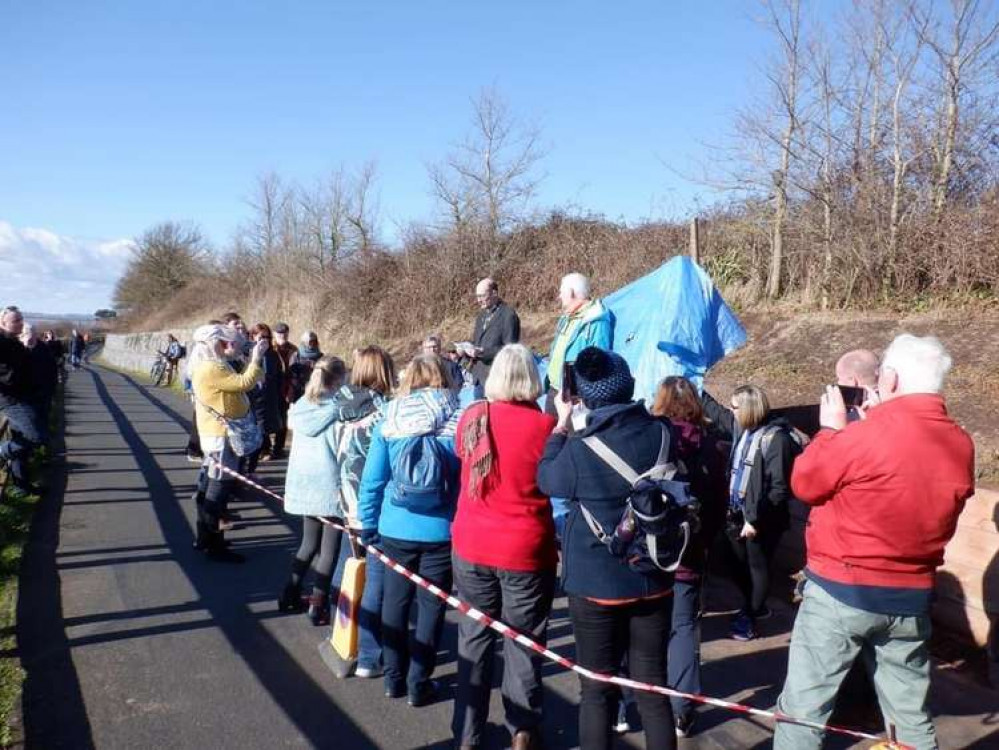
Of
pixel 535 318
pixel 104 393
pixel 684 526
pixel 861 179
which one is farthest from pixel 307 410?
pixel 104 393

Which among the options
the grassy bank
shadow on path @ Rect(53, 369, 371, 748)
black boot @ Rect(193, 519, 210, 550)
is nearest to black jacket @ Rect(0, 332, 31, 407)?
the grassy bank

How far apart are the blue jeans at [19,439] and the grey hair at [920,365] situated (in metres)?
8.55

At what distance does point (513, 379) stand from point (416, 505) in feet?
3.20

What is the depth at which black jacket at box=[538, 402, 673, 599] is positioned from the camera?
3160 mm

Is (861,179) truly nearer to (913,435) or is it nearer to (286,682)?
(913,435)

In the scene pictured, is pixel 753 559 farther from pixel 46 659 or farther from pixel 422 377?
pixel 46 659

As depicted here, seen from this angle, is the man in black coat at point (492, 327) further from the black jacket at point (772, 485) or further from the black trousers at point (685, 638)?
the black trousers at point (685, 638)

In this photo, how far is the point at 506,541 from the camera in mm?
3551

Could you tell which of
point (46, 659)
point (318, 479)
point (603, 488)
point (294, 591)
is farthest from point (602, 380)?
point (46, 659)

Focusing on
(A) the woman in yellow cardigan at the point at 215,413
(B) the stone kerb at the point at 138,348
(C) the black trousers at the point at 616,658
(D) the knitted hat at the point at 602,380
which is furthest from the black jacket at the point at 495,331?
(B) the stone kerb at the point at 138,348

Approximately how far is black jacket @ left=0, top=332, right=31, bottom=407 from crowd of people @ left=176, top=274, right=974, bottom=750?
4689 mm

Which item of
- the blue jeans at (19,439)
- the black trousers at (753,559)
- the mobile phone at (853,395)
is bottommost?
the black trousers at (753,559)

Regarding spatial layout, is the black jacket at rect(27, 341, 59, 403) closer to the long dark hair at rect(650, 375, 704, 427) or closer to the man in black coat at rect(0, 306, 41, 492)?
the man in black coat at rect(0, 306, 41, 492)

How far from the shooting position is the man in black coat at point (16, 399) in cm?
823
